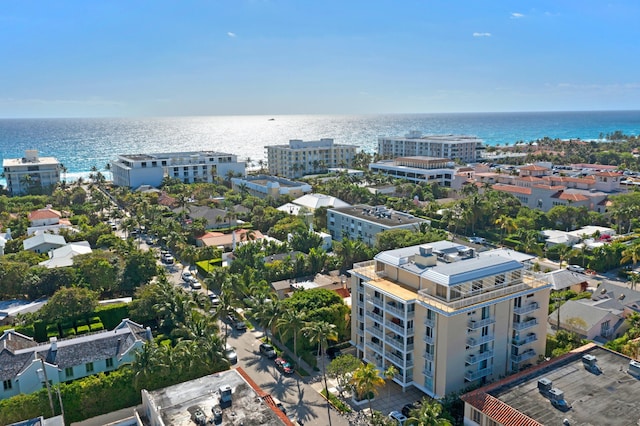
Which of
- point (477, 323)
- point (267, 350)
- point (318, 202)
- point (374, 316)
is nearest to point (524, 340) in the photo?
point (477, 323)

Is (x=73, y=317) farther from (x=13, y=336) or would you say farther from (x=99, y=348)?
(x=99, y=348)

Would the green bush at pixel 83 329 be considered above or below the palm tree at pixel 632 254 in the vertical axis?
below

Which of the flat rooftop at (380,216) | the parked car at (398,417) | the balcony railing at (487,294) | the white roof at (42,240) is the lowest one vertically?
the parked car at (398,417)

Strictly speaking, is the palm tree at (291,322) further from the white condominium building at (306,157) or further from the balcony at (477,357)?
the white condominium building at (306,157)

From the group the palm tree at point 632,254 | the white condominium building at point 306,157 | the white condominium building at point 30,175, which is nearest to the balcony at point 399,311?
the palm tree at point 632,254

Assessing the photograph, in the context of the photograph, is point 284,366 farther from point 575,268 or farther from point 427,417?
point 575,268

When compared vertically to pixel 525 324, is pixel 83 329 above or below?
below
